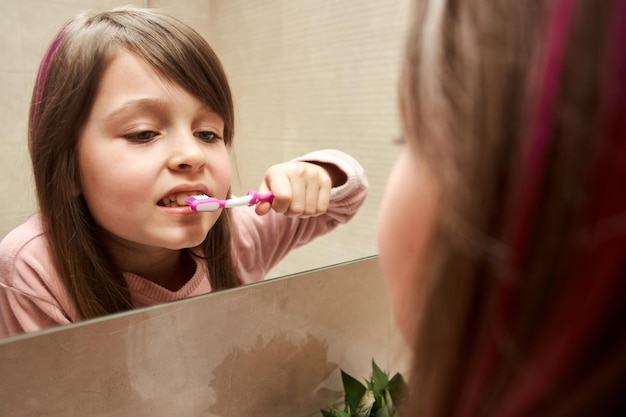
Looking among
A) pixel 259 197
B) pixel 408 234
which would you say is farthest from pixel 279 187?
pixel 408 234

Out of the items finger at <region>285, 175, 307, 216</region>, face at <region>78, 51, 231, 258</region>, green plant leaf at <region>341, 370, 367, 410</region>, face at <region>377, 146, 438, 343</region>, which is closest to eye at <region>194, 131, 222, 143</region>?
face at <region>78, 51, 231, 258</region>

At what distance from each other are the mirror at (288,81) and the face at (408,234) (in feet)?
0.26

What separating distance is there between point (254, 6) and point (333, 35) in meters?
0.13

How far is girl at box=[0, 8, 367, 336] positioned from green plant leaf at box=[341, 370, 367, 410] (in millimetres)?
287

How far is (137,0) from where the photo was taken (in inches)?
16.9

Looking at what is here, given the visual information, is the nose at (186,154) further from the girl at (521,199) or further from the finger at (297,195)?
the girl at (521,199)

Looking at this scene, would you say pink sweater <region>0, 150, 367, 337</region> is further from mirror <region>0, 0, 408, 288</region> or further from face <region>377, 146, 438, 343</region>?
face <region>377, 146, 438, 343</region>

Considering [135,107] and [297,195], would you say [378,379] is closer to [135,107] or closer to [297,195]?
[297,195]

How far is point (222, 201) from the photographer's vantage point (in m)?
0.49

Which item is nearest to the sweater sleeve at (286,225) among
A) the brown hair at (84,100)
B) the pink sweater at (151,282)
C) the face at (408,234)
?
the pink sweater at (151,282)

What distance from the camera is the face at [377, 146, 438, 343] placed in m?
0.24

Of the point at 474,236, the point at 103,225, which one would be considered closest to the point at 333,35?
the point at 103,225

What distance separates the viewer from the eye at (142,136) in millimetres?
417

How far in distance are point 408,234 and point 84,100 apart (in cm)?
30
